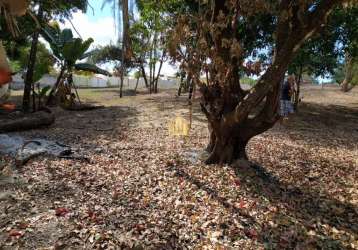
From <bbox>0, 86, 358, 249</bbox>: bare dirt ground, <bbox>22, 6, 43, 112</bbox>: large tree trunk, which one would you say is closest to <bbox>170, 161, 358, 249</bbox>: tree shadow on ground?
<bbox>0, 86, 358, 249</bbox>: bare dirt ground

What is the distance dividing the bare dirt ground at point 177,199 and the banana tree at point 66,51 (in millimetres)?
5917

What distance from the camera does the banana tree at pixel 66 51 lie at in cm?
1214

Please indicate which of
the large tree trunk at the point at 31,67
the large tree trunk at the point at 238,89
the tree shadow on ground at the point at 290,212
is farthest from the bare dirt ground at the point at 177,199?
the large tree trunk at the point at 31,67

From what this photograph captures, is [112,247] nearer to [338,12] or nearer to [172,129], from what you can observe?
[172,129]

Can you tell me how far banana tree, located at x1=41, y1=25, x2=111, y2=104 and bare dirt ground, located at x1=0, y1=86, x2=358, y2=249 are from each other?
19.4 ft

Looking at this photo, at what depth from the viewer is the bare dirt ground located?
358 cm

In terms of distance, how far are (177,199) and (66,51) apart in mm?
9474

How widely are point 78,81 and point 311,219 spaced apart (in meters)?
31.6

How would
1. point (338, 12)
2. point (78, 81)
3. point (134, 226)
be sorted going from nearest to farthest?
1. point (134, 226)
2. point (338, 12)
3. point (78, 81)

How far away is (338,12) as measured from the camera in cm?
1025

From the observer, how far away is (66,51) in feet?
40.1

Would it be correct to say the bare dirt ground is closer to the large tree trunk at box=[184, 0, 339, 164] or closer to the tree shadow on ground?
the tree shadow on ground

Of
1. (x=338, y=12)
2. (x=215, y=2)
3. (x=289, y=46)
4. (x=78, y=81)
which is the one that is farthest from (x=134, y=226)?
(x=78, y=81)

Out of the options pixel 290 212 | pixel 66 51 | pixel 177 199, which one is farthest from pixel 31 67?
pixel 290 212
